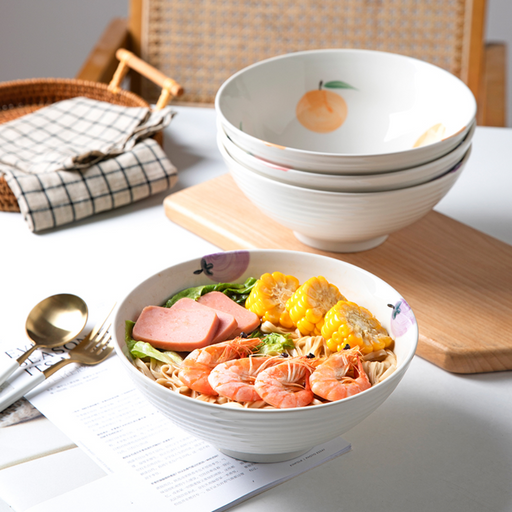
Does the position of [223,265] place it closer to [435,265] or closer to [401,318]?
[401,318]

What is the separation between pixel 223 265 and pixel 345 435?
234 mm

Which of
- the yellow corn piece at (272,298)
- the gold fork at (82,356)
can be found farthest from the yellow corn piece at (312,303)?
the gold fork at (82,356)

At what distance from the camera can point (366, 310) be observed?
644 mm

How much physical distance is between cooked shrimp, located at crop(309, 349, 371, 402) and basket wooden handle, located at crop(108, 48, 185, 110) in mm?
791

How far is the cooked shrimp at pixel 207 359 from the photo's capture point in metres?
0.55

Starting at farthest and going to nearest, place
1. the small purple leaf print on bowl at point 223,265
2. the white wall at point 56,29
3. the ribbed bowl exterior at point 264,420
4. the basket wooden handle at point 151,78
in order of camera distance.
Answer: the white wall at point 56,29, the basket wooden handle at point 151,78, the small purple leaf print on bowl at point 223,265, the ribbed bowl exterior at point 264,420

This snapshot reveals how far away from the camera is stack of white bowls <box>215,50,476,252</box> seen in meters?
0.76

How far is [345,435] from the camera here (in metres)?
0.63

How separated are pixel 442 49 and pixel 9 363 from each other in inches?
59.3

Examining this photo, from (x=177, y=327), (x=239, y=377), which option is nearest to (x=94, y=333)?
(x=177, y=327)

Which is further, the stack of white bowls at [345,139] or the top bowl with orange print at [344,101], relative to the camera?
the top bowl with orange print at [344,101]

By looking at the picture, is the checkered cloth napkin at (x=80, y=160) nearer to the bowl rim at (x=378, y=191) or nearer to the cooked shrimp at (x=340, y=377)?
the bowl rim at (x=378, y=191)

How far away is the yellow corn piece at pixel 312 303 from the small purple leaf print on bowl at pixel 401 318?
2.5 inches

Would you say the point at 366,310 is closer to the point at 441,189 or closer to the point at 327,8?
the point at 441,189
